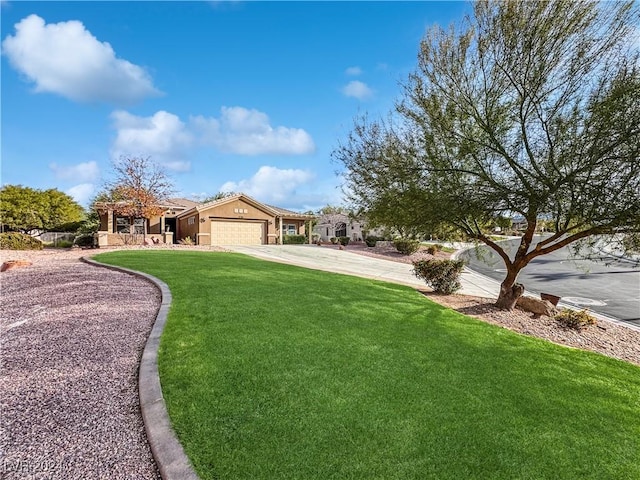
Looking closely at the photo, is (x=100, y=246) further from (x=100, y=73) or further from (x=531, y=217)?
(x=531, y=217)

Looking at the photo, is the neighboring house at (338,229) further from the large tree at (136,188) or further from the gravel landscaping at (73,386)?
the gravel landscaping at (73,386)

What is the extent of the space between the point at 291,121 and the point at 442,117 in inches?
462

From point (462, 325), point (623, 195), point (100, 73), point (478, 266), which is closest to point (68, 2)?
point (100, 73)

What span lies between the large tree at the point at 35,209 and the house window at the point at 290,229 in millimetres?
18975

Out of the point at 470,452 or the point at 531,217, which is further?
the point at 531,217

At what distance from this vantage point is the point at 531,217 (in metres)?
7.70

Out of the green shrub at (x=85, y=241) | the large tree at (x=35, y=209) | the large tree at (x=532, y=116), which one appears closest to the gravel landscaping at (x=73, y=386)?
the large tree at (x=532, y=116)

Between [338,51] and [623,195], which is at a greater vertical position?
[338,51]

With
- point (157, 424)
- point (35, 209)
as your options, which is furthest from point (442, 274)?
point (35, 209)

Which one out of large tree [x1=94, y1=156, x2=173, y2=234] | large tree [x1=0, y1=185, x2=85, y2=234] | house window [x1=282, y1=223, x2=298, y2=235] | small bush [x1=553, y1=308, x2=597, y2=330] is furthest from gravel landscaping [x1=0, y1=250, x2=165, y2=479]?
house window [x1=282, y1=223, x2=298, y2=235]

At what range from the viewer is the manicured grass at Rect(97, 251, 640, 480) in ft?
8.79

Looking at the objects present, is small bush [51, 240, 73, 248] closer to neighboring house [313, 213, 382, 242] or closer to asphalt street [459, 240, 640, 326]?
asphalt street [459, 240, 640, 326]

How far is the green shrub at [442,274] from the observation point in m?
11.4

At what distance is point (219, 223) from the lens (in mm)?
27984
